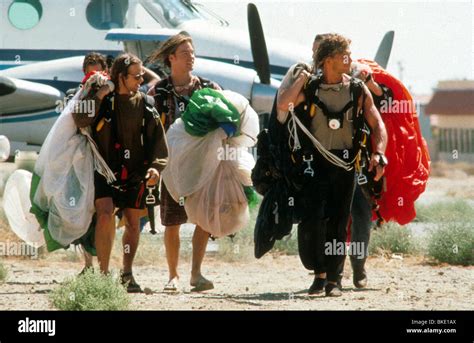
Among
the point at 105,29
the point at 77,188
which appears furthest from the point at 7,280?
the point at 105,29

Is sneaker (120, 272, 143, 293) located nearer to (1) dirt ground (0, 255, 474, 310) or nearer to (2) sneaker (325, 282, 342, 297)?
(1) dirt ground (0, 255, 474, 310)

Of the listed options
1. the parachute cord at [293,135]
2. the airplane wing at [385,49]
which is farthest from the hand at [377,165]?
the airplane wing at [385,49]

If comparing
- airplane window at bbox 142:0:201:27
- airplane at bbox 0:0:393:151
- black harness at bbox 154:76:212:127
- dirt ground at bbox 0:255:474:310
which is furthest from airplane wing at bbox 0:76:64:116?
black harness at bbox 154:76:212:127

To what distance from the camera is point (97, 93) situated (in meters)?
9.47

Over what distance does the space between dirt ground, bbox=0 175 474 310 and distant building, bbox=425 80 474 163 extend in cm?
5184

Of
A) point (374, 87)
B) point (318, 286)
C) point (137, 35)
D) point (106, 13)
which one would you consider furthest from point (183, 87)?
point (106, 13)

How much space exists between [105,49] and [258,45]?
2.42 m

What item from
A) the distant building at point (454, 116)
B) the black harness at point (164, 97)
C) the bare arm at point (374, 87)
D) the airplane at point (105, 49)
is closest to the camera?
the bare arm at point (374, 87)

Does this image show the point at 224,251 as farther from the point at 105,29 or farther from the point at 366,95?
the point at 105,29

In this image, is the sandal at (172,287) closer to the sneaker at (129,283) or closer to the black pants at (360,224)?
the sneaker at (129,283)

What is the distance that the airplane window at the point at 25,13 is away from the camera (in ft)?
60.7

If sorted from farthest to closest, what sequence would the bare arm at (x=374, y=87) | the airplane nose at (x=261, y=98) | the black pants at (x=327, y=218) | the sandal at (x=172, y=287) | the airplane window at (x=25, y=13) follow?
the airplane window at (x=25, y=13) → the airplane nose at (x=261, y=98) → the sandal at (x=172, y=287) → the bare arm at (x=374, y=87) → the black pants at (x=327, y=218)

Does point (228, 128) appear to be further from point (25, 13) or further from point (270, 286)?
point (25, 13)

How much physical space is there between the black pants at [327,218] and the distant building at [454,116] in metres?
54.5
